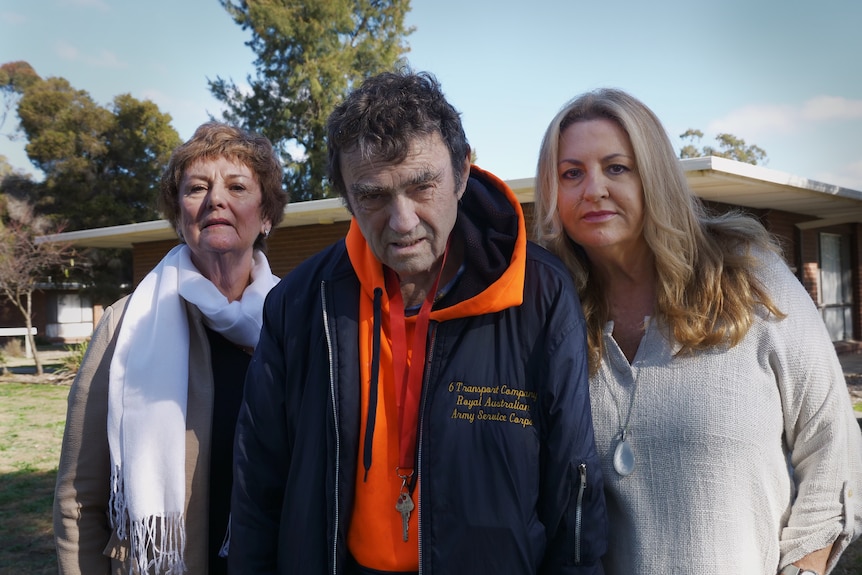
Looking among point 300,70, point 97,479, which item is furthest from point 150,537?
point 300,70

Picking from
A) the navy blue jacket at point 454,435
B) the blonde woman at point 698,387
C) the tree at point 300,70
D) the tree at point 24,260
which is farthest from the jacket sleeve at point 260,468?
the tree at point 300,70

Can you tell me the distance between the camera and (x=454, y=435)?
1841 millimetres

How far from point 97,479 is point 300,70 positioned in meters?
26.1

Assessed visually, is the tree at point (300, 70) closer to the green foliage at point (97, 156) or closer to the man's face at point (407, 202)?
the green foliage at point (97, 156)

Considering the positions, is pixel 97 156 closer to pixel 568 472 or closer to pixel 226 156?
pixel 226 156

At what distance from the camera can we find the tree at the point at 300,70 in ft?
87.3

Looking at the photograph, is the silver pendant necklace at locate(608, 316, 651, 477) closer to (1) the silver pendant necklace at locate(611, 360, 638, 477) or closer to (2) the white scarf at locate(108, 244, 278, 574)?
(1) the silver pendant necklace at locate(611, 360, 638, 477)

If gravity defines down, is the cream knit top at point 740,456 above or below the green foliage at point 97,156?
below

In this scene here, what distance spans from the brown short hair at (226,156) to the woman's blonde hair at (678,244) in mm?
1072

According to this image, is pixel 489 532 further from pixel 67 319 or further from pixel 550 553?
pixel 67 319

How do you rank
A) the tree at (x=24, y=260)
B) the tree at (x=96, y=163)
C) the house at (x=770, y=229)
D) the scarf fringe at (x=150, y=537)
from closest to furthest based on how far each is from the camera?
the scarf fringe at (x=150, y=537), the house at (x=770, y=229), the tree at (x=24, y=260), the tree at (x=96, y=163)

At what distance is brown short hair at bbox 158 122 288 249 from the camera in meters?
2.55

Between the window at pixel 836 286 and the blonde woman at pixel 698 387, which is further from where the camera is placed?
the window at pixel 836 286

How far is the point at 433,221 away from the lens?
1.96 metres
